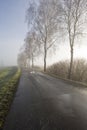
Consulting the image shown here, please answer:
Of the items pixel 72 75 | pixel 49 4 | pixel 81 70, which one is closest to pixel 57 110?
pixel 81 70

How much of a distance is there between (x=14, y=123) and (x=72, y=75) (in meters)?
16.0

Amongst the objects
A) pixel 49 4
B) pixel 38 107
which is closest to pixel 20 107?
pixel 38 107

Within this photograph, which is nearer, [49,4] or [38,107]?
[38,107]

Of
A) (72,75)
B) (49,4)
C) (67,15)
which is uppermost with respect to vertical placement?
(49,4)

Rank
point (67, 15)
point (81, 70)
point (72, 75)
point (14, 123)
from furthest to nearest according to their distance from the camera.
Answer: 1. point (67, 15)
2. point (72, 75)
3. point (81, 70)
4. point (14, 123)

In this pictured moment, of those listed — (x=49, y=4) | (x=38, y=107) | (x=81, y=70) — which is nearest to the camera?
(x=38, y=107)

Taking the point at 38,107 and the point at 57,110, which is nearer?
the point at 57,110

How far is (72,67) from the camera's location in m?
22.0

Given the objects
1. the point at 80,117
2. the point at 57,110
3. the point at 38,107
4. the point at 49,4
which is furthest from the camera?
the point at 49,4

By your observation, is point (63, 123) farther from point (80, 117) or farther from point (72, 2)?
point (72, 2)

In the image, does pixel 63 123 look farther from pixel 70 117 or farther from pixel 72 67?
pixel 72 67

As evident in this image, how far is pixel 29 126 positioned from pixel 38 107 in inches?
88.9

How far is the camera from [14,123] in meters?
5.57

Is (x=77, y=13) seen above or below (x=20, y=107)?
above
